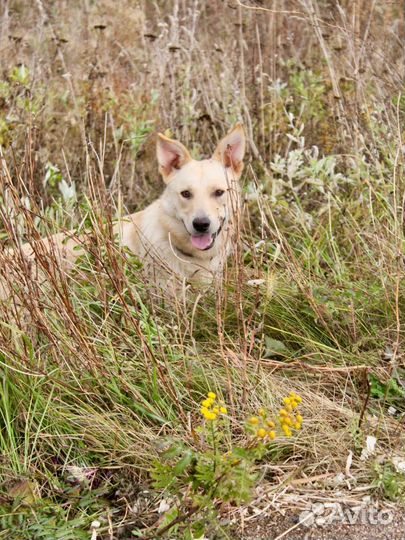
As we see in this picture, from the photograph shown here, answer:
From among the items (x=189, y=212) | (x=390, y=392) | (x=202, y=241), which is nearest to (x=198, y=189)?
(x=189, y=212)

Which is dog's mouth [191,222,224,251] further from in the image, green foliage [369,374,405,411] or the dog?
green foliage [369,374,405,411]

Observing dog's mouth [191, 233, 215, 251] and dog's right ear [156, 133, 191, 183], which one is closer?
dog's mouth [191, 233, 215, 251]

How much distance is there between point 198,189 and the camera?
3877 millimetres

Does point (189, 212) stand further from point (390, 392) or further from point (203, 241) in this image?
point (390, 392)

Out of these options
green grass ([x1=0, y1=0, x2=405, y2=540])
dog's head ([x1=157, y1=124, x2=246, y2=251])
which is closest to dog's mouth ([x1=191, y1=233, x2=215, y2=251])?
dog's head ([x1=157, y1=124, x2=246, y2=251])

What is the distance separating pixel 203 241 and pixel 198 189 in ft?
0.86

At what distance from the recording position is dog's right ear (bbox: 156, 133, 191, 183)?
397 cm

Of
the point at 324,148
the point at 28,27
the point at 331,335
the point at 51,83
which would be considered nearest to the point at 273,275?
the point at 331,335

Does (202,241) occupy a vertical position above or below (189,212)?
below

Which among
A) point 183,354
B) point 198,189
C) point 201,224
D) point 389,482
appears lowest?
point 389,482

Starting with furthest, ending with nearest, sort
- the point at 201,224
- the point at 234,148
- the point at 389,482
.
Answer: the point at 234,148
the point at 201,224
the point at 389,482

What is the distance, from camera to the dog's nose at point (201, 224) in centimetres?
378

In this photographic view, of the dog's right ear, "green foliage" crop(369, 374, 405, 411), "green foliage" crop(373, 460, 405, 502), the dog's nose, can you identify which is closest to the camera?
"green foliage" crop(373, 460, 405, 502)

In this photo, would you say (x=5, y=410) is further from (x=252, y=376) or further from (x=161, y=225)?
(x=161, y=225)
